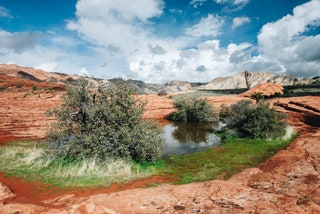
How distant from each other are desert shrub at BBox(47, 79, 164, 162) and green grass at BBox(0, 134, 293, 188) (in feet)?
1.84

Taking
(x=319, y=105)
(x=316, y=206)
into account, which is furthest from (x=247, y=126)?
(x=316, y=206)

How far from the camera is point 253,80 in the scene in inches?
7692

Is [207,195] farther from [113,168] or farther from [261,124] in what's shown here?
[261,124]

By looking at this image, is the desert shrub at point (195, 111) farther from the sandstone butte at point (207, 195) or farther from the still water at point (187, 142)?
the sandstone butte at point (207, 195)

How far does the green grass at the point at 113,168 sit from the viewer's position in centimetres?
1065

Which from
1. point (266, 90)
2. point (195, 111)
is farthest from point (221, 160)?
point (266, 90)

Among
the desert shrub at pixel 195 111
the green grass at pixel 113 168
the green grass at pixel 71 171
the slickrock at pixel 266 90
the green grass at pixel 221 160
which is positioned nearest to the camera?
the green grass at pixel 71 171

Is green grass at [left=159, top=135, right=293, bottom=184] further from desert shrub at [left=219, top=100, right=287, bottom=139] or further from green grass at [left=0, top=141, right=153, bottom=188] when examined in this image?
green grass at [left=0, top=141, right=153, bottom=188]

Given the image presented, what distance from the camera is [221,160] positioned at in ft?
45.5

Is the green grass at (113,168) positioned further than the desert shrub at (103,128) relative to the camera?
No

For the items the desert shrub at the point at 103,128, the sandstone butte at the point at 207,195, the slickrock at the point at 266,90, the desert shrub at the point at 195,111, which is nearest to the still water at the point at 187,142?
the desert shrub at the point at 103,128

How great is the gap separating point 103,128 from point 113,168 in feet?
7.31

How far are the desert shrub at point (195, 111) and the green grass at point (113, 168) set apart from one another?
1732 centimetres

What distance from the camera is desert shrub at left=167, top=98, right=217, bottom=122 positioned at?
107 feet
